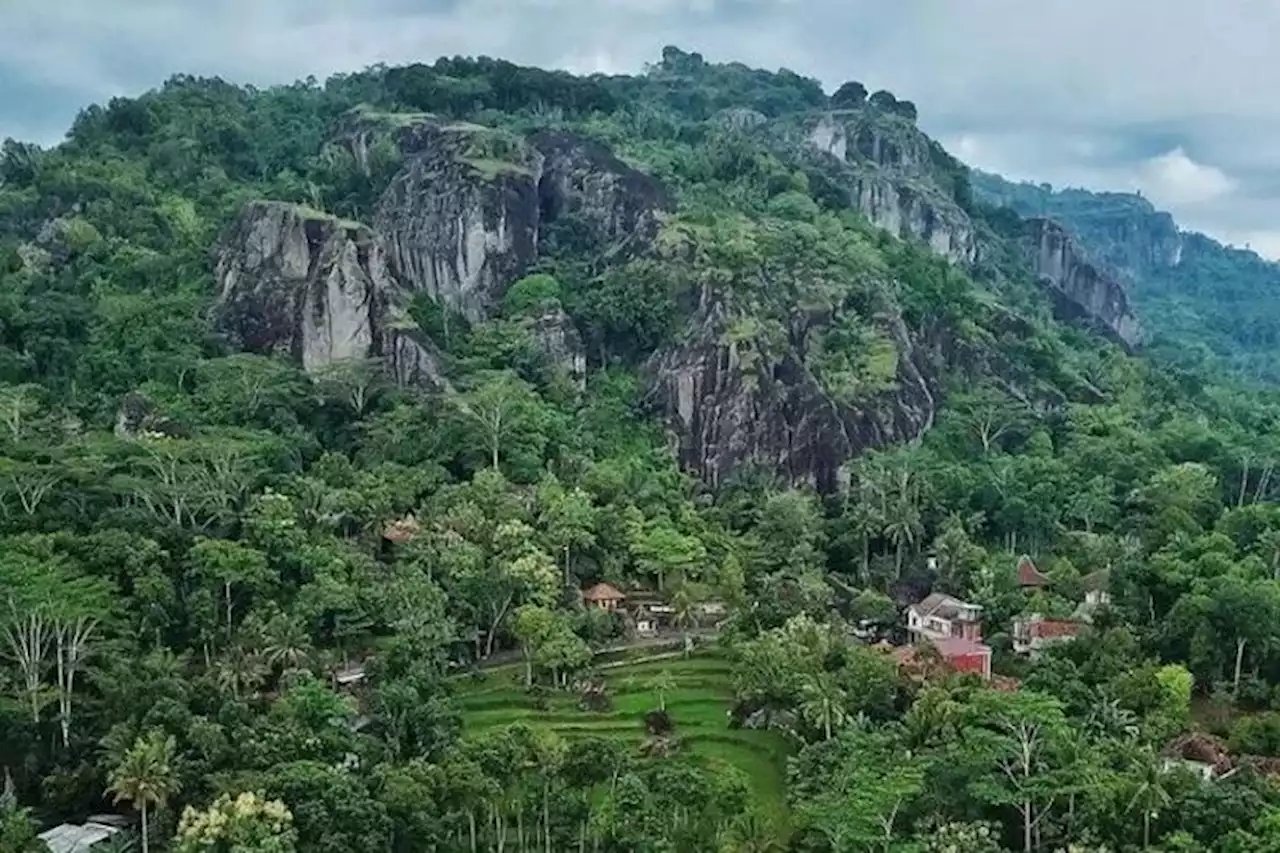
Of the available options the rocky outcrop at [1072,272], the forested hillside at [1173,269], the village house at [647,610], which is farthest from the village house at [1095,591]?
the forested hillside at [1173,269]

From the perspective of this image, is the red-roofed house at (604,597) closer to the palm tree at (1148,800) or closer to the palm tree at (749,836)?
the palm tree at (749,836)

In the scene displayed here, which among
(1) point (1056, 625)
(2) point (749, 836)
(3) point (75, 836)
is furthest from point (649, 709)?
(3) point (75, 836)

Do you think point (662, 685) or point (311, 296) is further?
point (311, 296)

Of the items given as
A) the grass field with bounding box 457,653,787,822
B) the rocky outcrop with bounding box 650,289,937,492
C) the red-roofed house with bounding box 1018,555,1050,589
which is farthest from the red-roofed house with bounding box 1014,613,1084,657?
the rocky outcrop with bounding box 650,289,937,492

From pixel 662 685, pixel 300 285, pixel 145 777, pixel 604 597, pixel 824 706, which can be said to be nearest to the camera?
pixel 145 777

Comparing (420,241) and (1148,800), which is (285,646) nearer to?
(1148,800)

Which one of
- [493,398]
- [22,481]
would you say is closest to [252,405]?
[493,398]

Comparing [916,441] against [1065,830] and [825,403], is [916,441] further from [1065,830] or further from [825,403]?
[1065,830]
